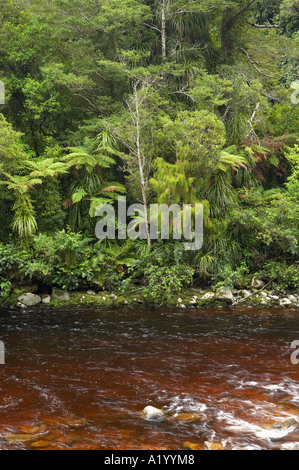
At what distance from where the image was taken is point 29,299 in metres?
11.7

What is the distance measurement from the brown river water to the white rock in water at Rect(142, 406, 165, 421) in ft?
0.29

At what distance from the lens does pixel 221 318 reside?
10.6 metres

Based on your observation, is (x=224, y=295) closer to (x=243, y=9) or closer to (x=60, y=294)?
(x=60, y=294)

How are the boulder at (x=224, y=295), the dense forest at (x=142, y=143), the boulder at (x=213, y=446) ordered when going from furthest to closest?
1. the dense forest at (x=142, y=143)
2. the boulder at (x=224, y=295)
3. the boulder at (x=213, y=446)

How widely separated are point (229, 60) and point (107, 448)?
16.4 m

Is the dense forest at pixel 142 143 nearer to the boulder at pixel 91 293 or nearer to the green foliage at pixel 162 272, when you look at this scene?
the green foliage at pixel 162 272

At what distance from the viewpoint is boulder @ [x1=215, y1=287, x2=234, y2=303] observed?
11898 millimetres

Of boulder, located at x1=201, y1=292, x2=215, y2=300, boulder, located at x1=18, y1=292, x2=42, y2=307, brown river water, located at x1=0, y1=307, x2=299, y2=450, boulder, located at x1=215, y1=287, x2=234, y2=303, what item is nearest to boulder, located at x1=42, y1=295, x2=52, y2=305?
boulder, located at x1=18, y1=292, x2=42, y2=307

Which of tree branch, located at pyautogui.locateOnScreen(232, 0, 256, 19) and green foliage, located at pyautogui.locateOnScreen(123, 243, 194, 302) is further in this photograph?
tree branch, located at pyautogui.locateOnScreen(232, 0, 256, 19)

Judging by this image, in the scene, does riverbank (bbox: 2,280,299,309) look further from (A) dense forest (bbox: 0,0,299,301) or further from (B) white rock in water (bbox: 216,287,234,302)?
(A) dense forest (bbox: 0,0,299,301)

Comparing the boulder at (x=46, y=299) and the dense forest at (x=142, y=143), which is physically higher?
the dense forest at (x=142, y=143)

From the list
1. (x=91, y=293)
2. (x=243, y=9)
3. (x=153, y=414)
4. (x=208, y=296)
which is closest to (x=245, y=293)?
(x=208, y=296)

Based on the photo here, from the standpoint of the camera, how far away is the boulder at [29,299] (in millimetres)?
11664

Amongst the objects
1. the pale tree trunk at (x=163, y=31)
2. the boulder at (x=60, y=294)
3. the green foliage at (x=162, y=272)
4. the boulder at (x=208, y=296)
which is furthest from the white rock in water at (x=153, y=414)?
the pale tree trunk at (x=163, y=31)
